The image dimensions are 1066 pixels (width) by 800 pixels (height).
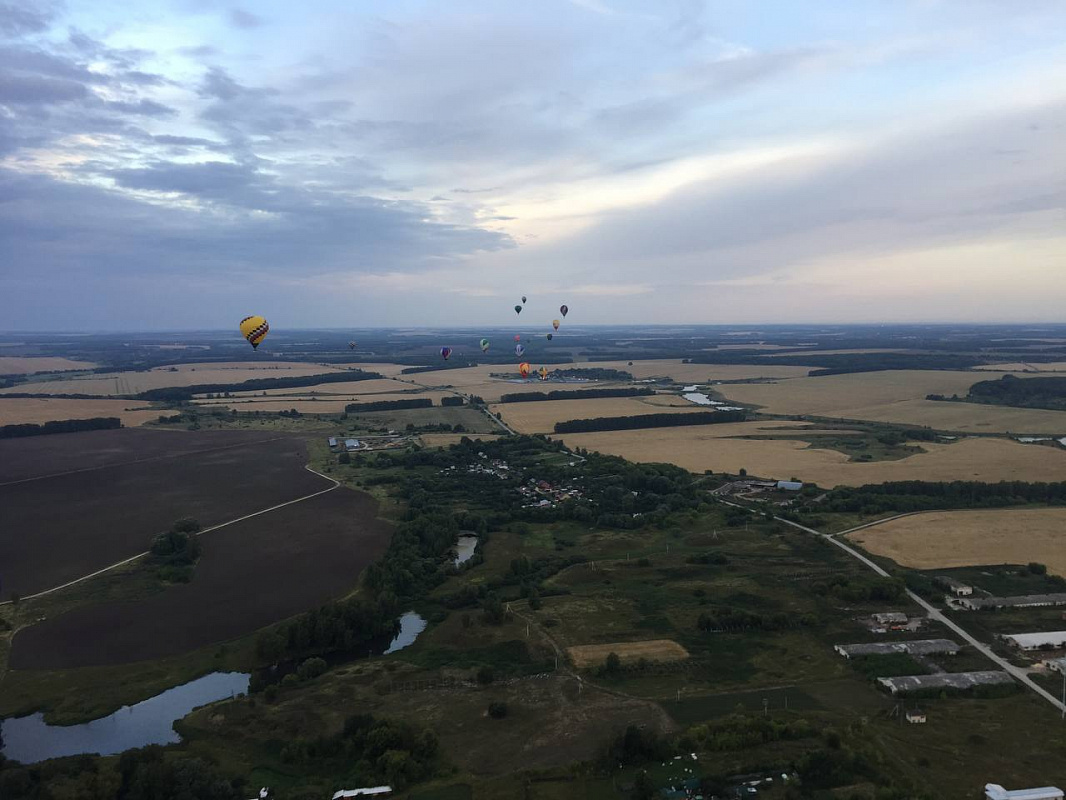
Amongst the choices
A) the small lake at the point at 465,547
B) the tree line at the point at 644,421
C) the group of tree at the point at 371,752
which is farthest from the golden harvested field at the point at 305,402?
the group of tree at the point at 371,752

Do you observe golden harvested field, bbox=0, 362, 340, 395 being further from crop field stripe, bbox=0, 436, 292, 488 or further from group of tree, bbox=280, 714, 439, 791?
group of tree, bbox=280, 714, 439, 791

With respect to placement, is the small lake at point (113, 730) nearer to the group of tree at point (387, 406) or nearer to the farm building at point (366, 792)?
the farm building at point (366, 792)

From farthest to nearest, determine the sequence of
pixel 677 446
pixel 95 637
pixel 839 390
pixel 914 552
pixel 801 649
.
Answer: pixel 839 390 < pixel 677 446 < pixel 914 552 < pixel 95 637 < pixel 801 649

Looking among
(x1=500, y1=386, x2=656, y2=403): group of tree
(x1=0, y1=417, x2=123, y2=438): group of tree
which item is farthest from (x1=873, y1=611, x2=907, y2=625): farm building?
(x1=0, y1=417, x2=123, y2=438): group of tree

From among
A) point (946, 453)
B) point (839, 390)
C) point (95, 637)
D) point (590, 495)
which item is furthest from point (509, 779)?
point (839, 390)

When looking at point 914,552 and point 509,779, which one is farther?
point 914,552

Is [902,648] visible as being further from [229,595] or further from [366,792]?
[229,595]

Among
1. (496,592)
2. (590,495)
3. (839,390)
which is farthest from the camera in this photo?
(839,390)

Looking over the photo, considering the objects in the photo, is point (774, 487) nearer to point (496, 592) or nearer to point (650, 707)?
point (496, 592)
